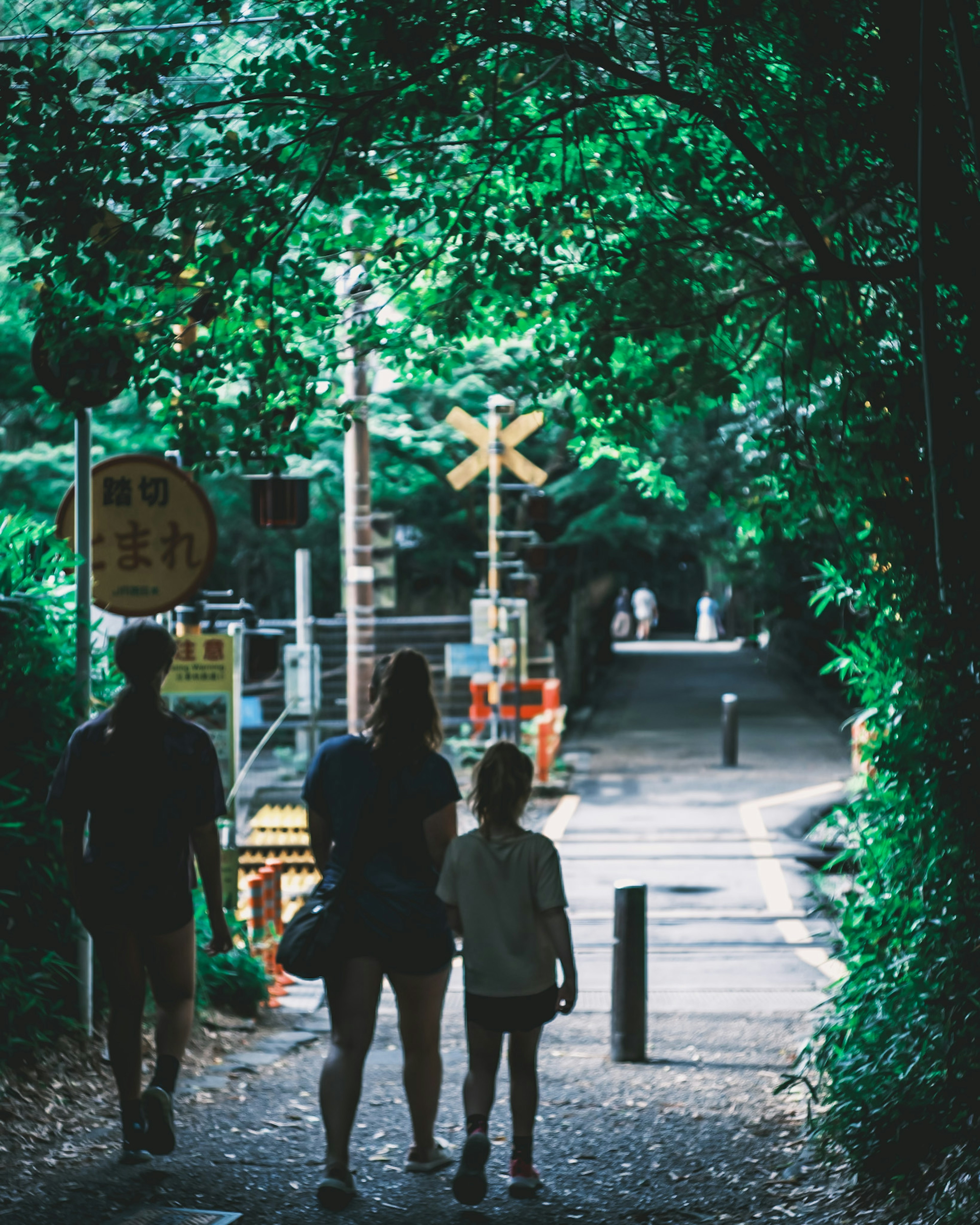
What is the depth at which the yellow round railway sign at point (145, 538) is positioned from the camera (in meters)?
7.78

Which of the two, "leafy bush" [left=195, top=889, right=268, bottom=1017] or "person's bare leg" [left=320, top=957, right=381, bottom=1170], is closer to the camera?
"person's bare leg" [left=320, top=957, right=381, bottom=1170]

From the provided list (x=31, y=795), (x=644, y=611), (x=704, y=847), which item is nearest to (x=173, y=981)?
(x=31, y=795)

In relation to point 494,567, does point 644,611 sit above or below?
below

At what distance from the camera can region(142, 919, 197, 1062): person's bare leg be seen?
188 inches

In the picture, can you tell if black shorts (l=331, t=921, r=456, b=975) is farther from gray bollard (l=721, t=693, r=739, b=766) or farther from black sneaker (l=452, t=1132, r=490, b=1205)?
gray bollard (l=721, t=693, r=739, b=766)

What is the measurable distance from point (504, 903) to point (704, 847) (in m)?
11.4

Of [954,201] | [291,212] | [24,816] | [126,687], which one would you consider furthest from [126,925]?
[954,201]

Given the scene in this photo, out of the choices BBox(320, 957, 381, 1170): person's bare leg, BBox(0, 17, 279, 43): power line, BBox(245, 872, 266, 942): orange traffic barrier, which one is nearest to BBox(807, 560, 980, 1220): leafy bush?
BBox(320, 957, 381, 1170): person's bare leg

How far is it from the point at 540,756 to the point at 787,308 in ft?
49.5

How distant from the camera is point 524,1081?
4734 millimetres

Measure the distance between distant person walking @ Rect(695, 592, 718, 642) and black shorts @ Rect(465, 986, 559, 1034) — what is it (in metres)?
48.2

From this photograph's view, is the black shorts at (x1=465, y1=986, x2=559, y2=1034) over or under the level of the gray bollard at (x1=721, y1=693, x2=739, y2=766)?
over

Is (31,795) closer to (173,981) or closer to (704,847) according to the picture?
(173,981)

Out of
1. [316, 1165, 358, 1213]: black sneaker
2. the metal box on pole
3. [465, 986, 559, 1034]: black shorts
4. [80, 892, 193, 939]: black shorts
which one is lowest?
[316, 1165, 358, 1213]: black sneaker
